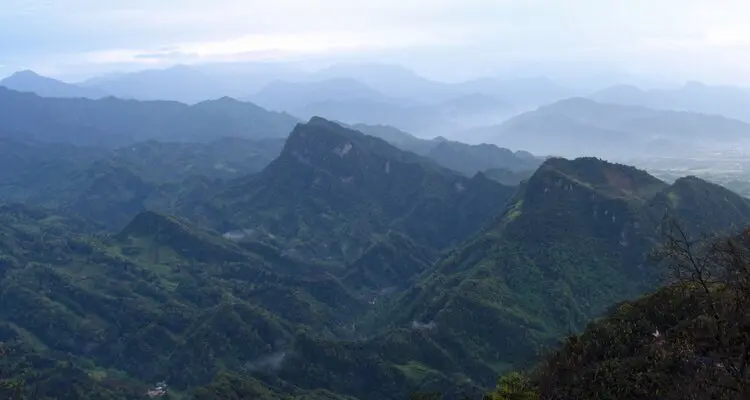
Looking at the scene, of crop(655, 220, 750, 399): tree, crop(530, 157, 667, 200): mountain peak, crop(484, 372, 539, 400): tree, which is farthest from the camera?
crop(530, 157, 667, 200): mountain peak

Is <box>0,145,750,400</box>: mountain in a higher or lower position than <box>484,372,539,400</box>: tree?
lower

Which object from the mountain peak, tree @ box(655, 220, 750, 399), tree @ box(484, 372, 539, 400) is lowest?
the mountain peak

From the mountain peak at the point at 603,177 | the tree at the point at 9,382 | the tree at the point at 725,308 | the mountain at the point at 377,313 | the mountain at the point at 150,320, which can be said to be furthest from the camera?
the mountain peak at the point at 603,177

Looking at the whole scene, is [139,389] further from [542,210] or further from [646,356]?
[646,356]

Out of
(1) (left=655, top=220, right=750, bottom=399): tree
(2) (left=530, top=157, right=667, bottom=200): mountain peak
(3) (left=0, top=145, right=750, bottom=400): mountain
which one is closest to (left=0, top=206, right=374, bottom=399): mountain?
(3) (left=0, top=145, right=750, bottom=400): mountain

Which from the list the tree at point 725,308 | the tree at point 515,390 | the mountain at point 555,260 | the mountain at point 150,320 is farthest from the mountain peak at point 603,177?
the tree at point 725,308

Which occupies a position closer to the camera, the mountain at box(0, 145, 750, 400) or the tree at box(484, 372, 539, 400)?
the tree at box(484, 372, 539, 400)

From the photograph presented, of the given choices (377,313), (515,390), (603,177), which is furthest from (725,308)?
(377,313)

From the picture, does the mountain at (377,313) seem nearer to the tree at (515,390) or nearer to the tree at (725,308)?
the tree at (515,390)

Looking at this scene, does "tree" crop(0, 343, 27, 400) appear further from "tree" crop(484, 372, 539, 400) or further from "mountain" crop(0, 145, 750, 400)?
"tree" crop(484, 372, 539, 400)
